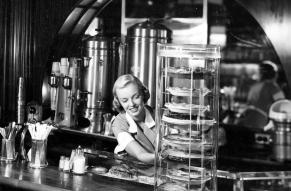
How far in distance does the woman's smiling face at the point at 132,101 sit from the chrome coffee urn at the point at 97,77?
373 mm

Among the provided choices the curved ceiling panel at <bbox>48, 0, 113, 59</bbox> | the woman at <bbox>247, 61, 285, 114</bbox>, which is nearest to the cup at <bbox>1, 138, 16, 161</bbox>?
the curved ceiling panel at <bbox>48, 0, 113, 59</bbox>

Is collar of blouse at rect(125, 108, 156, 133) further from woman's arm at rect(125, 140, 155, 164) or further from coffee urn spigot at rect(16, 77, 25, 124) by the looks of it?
coffee urn spigot at rect(16, 77, 25, 124)

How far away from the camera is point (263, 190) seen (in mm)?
2658

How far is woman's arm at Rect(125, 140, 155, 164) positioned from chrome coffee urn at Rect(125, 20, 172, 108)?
423mm

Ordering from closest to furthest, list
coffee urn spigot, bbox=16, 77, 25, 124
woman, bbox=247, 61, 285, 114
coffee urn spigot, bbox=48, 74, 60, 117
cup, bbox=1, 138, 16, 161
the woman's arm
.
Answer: the woman's arm
cup, bbox=1, 138, 16, 161
coffee urn spigot, bbox=48, 74, 60, 117
coffee urn spigot, bbox=16, 77, 25, 124
woman, bbox=247, 61, 285, 114

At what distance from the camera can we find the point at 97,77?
12.0 feet

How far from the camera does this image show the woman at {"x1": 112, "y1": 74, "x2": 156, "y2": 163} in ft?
10.4

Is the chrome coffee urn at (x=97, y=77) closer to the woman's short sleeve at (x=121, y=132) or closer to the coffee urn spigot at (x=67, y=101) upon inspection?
the coffee urn spigot at (x=67, y=101)

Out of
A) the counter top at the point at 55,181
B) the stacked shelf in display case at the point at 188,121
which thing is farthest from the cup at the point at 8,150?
the stacked shelf in display case at the point at 188,121

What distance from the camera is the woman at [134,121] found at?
3.17 meters

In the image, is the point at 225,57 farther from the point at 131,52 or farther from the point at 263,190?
the point at 263,190

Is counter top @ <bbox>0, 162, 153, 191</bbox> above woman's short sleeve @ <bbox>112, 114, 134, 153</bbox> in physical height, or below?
below

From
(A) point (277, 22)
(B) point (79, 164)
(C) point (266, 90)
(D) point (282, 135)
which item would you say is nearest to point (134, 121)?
(B) point (79, 164)

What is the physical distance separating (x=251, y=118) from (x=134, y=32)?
212cm
